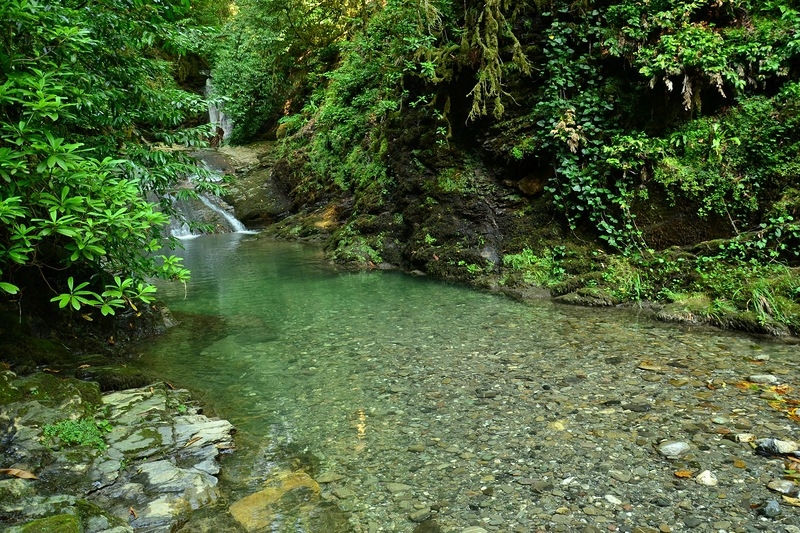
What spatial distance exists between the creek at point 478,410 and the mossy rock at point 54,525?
758mm

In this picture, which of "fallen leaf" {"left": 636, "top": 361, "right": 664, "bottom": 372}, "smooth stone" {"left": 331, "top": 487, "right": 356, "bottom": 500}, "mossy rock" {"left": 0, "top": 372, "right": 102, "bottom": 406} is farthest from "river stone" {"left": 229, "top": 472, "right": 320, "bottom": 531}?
"fallen leaf" {"left": 636, "top": 361, "right": 664, "bottom": 372}

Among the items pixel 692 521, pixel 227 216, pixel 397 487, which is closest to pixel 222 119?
pixel 227 216

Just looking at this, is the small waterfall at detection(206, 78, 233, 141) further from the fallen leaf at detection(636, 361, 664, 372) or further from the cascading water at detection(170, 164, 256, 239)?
the fallen leaf at detection(636, 361, 664, 372)

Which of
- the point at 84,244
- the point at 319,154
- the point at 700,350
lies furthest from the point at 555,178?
the point at 319,154

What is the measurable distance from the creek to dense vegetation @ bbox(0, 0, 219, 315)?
1.65 meters

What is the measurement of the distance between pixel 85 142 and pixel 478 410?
188 inches

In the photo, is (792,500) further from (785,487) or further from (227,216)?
(227,216)

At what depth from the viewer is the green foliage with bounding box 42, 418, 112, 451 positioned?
3.67 metres

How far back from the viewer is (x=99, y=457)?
3.60m

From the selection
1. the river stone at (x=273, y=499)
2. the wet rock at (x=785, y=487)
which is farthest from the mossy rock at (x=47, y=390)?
the wet rock at (x=785, y=487)

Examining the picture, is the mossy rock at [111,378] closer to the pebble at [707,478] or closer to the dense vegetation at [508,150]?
the dense vegetation at [508,150]

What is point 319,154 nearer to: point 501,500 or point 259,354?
point 259,354

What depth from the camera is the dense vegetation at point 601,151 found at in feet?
22.5

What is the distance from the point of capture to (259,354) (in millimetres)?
6301
